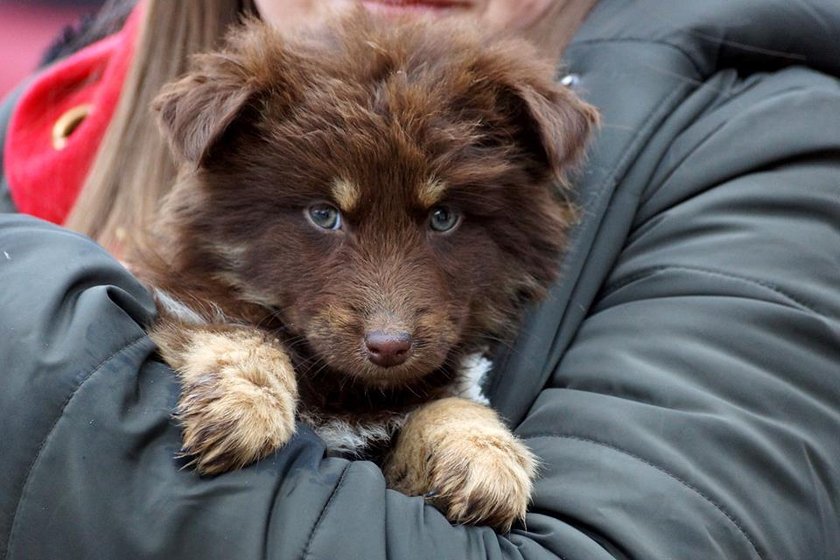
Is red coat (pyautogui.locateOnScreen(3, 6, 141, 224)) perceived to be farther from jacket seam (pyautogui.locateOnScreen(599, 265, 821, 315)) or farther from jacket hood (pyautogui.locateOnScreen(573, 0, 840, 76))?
jacket seam (pyautogui.locateOnScreen(599, 265, 821, 315))

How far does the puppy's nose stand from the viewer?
2562 millimetres

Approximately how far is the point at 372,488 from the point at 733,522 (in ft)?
2.69

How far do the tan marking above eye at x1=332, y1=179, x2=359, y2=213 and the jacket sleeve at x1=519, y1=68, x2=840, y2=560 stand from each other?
0.74m

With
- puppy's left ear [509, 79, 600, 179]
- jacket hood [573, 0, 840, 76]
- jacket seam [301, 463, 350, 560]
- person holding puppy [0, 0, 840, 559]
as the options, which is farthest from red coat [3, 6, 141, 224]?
jacket seam [301, 463, 350, 560]

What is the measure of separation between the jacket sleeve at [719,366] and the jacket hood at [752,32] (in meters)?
0.15

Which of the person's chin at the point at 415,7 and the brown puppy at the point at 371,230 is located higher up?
the person's chin at the point at 415,7

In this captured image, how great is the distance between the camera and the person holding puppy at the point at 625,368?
2.07 metres

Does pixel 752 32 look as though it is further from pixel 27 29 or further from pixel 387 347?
pixel 27 29

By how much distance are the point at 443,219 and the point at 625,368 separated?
74 centimetres

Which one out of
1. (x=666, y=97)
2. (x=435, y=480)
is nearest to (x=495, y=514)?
(x=435, y=480)

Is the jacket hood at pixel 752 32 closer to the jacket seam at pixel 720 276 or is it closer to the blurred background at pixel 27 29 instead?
the jacket seam at pixel 720 276

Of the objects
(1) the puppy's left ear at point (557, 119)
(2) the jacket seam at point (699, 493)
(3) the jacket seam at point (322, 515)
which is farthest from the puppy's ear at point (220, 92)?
(2) the jacket seam at point (699, 493)

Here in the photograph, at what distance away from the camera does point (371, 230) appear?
9.07 ft

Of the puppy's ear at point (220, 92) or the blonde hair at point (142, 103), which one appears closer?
the puppy's ear at point (220, 92)
